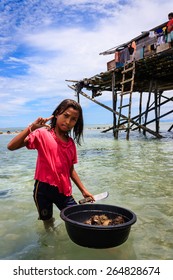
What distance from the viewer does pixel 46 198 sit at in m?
2.88

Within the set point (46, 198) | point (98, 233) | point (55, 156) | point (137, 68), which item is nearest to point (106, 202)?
point (46, 198)

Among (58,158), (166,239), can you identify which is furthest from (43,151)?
(166,239)

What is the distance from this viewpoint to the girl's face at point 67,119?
2795mm

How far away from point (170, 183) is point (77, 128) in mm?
2920

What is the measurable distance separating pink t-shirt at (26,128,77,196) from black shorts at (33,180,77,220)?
6 centimetres

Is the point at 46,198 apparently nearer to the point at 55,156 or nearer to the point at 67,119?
the point at 55,156

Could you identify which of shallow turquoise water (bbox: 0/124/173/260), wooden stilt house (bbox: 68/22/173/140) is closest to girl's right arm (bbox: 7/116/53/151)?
shallow turquoise water (bbox: 0/124/173/260)

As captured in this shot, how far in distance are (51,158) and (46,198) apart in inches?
16.7

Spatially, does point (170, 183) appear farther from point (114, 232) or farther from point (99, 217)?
point (114, 232)

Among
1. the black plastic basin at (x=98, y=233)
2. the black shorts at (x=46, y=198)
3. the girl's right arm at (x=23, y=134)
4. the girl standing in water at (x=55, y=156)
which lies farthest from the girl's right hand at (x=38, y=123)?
the black plastic basin at (x=98, y=233)

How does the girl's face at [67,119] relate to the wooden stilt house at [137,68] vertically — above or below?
below

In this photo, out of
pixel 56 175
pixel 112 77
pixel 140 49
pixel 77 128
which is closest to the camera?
pixel 56 175

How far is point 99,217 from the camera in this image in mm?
2637

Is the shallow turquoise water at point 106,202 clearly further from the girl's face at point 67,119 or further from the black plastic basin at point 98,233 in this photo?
the girl's face at point 67,119
